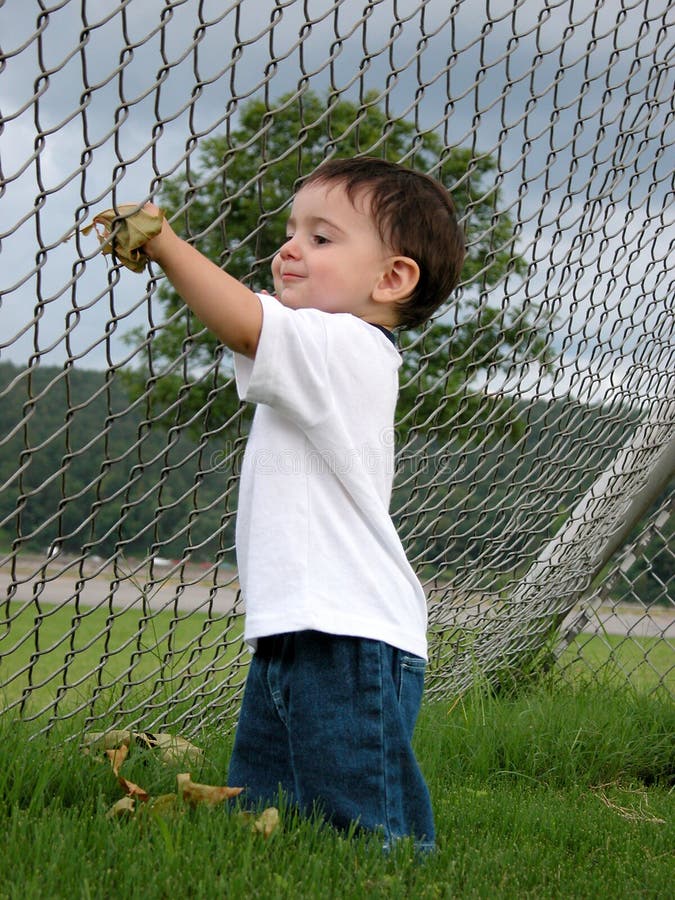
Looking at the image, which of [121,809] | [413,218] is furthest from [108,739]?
[413,218]

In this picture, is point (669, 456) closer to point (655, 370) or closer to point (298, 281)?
point (655, 370)

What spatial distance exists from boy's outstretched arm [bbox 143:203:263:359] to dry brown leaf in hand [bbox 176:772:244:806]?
0.91 m

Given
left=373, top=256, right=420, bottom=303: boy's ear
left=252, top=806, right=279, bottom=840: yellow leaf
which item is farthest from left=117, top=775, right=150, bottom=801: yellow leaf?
left=373, top=256, right=420, bottom=303: boy's ear

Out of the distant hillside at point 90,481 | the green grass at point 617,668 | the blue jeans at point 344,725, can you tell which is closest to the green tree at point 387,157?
the distant hillside at point 90,481

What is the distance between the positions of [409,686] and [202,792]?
47 cm

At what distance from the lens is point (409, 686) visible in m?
2.08

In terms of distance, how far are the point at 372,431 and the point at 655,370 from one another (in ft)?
7.21

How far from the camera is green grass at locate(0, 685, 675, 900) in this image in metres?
1.72

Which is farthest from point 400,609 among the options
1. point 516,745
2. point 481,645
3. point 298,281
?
point 481,645

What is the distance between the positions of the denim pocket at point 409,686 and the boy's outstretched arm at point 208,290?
2.39 feet

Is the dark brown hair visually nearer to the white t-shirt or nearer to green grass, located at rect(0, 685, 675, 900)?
the white t-shirt

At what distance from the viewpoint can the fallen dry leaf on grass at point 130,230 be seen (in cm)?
174

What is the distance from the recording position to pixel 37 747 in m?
2.36

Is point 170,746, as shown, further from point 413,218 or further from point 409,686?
point 413,218
